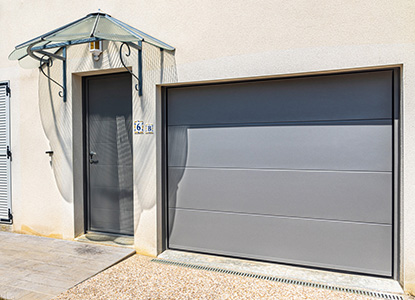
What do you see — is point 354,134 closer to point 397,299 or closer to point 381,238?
point 381,238

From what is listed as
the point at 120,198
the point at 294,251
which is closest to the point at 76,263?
the point at 120,198

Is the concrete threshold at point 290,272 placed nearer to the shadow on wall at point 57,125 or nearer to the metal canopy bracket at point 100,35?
the shadow on wall at point 57,125

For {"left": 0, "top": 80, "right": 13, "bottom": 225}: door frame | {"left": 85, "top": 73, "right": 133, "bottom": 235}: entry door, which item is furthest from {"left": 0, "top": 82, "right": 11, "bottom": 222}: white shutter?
{"left": 85, "top": 73, "right": 133, "bottom": 235}: entry door

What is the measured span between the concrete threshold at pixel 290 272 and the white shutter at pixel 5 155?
2962 millimetres

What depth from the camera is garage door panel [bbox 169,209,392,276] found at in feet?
11.8

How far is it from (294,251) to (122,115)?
3073 millimetres

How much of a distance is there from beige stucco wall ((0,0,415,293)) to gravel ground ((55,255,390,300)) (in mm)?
669

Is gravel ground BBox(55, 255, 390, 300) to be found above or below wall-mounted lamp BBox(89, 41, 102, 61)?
below

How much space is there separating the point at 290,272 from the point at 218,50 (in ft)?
9.21

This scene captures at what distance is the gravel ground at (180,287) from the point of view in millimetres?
3246

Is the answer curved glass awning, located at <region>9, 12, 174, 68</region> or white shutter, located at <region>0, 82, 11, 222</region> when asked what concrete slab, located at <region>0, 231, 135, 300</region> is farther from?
curved glass awning, located at <region>9, 12, 174, 68</region>

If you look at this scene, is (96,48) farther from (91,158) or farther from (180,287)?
(180,287)

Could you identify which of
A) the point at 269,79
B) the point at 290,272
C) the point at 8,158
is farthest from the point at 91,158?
the point at 290,272

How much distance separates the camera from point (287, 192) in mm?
3939
